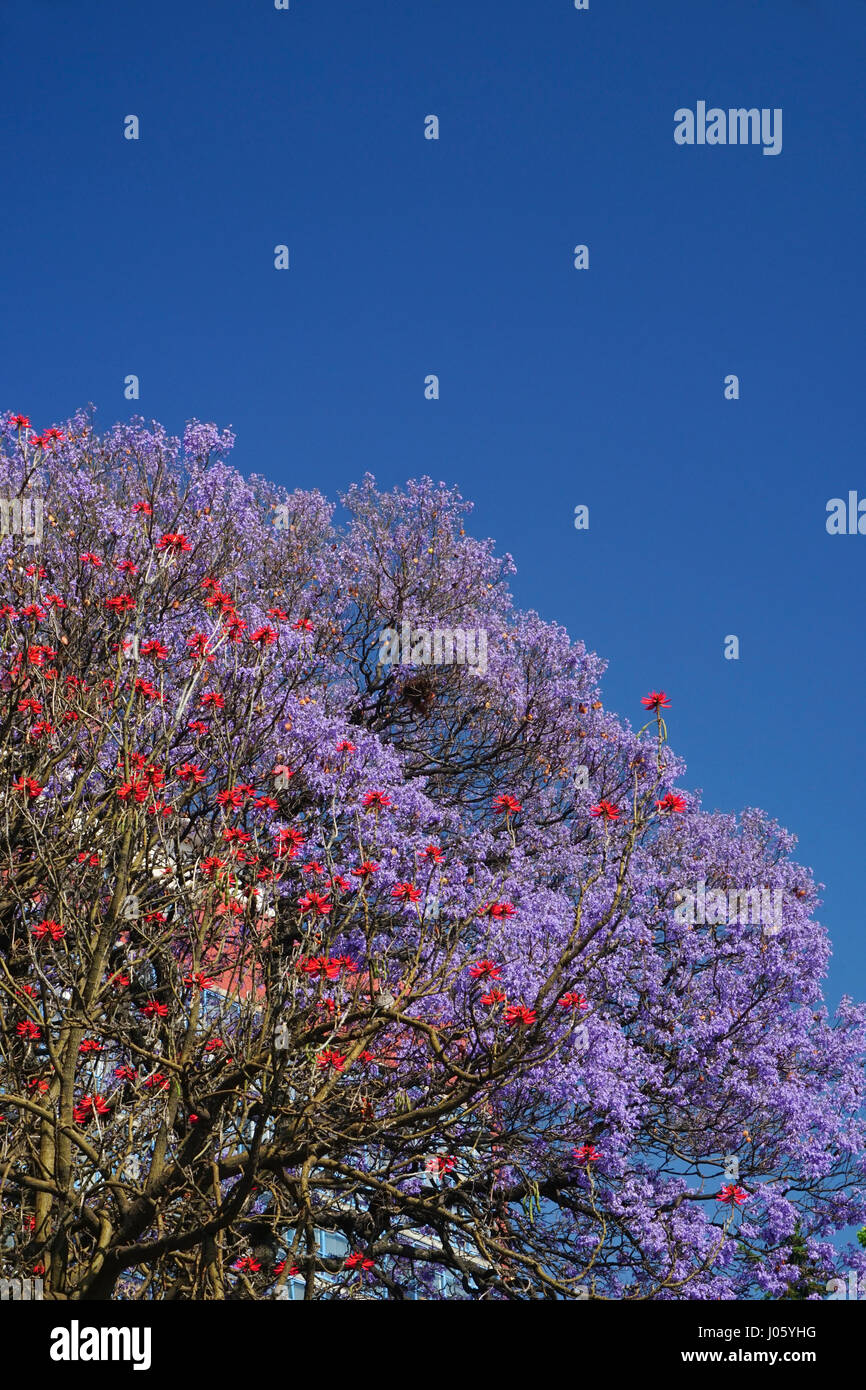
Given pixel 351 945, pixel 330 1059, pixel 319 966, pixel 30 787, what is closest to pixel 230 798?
pixel 30 787

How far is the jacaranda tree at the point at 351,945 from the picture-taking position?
24.6 ft

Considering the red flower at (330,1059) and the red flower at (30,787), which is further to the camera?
the red flower at (30,787)

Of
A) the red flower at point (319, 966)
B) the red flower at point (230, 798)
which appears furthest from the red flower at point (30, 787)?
the red flower at point (319, 966)

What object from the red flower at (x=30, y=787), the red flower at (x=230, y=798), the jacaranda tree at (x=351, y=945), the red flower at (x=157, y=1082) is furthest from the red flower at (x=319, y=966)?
the red flower at (x=30, y=787)

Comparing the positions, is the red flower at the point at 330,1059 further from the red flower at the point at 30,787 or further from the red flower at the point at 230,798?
the red flower at the point at 30,787

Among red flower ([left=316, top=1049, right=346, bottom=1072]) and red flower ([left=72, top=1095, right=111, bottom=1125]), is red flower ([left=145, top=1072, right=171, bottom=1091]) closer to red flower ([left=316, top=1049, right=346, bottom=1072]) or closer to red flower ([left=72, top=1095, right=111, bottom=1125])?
red flower ([left=72, top=1095, right=111, bottom=1125])

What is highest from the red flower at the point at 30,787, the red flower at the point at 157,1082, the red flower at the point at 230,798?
the red flower at the point at 30,787

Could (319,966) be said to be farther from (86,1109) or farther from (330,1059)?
(86,1109)

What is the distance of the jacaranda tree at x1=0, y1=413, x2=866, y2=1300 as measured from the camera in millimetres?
7492

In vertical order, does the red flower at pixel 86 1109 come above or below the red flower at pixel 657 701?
below

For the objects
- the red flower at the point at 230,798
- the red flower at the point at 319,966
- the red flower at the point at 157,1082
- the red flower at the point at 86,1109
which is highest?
the red flower at the point at 230,798

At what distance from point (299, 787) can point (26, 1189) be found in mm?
7112

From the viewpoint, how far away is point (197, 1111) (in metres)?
6.76

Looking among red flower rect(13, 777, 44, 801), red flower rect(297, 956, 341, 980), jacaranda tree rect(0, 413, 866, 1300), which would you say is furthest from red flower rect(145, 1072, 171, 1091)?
red flower rect(13, 777, 44, 801)
